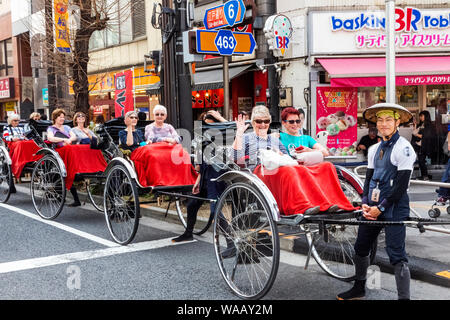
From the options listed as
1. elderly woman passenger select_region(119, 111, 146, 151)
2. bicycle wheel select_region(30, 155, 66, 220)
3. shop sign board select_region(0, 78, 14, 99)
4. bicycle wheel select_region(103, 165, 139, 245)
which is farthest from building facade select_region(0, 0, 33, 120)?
bicycle wheel select_region(103, 165, 139, 245)

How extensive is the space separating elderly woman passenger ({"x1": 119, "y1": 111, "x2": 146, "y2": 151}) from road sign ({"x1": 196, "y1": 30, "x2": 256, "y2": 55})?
1611 millimetres

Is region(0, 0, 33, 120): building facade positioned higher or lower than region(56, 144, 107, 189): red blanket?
higher

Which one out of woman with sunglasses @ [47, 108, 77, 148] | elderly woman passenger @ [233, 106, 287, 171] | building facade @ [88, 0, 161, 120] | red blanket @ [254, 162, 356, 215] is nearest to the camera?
red blanket @ [254, 162, 356, 215]

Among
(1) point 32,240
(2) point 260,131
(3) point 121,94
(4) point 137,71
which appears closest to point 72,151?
(1) point 32,240

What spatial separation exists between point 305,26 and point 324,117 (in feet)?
8.68

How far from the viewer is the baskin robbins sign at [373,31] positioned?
13.4 m

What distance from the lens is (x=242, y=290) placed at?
14.4 ft

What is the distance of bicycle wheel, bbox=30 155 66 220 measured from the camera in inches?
311

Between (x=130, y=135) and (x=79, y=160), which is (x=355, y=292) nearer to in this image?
(x=130, y=135)

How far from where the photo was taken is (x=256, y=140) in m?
4.98

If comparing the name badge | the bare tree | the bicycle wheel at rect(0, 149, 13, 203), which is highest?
the bare tree

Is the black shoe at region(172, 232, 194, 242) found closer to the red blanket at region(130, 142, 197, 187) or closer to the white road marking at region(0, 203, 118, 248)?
the red blanket at region(130, 142, 197, 187)

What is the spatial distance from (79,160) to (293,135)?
13.8 ft
